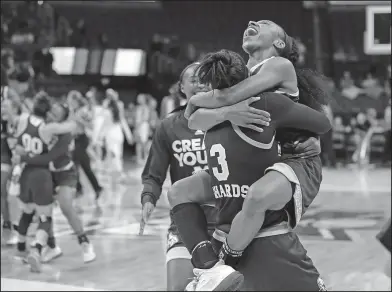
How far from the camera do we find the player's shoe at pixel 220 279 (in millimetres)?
2619

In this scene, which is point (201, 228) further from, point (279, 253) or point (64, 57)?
point (64, 57)

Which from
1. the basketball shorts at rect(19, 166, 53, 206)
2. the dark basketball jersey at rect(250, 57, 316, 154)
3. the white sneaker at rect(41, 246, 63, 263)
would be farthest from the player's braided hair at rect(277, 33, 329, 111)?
the white sneaker at rect(41, 246, 63, 263)

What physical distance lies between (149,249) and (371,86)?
14291 millimetres

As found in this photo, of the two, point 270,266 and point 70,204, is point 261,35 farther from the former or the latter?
point 70,204

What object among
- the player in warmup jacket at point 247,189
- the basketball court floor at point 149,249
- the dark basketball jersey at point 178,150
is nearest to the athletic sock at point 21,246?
the basketball court floor at point 149,249

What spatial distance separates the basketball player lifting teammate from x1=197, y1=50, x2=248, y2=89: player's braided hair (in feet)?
0.14

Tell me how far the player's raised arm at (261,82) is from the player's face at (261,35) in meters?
0.12

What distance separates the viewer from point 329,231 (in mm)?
9477

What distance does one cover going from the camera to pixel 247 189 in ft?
9.00

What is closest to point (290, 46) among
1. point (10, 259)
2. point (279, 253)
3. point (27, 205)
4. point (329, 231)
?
point (279, 253)

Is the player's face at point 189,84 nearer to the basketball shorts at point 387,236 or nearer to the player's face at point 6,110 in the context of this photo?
the basketball shorts at point 387,236

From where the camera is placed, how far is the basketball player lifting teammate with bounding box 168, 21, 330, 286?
2658mm

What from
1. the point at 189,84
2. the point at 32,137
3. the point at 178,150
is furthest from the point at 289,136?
the point at 32,137

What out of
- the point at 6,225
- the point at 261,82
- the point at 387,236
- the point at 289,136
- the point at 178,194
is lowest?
the point at 6,225
